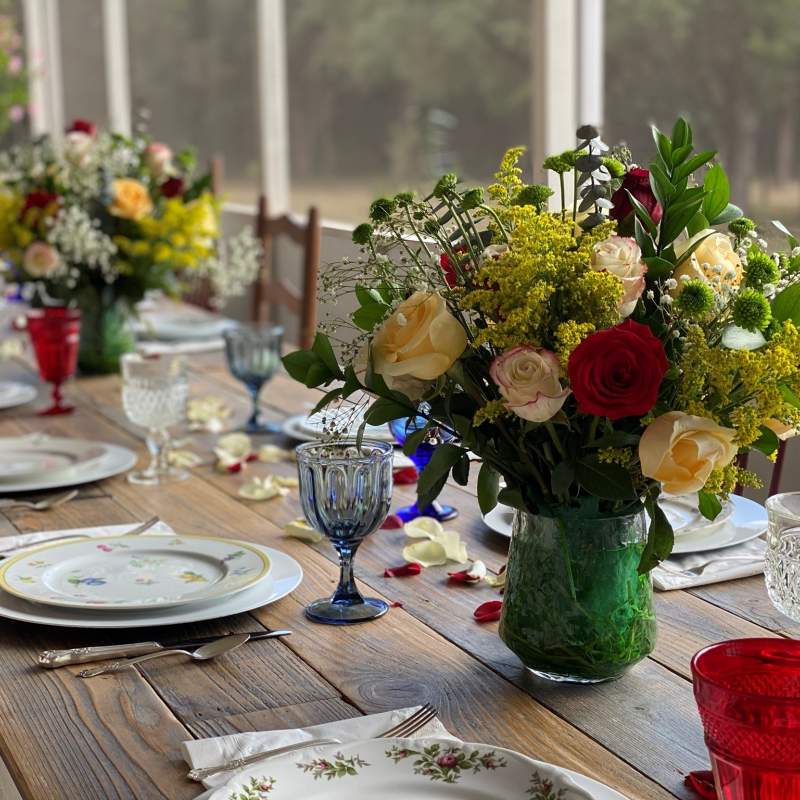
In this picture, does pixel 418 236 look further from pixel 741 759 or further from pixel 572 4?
pixel 572 4

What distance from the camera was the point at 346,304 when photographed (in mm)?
1066

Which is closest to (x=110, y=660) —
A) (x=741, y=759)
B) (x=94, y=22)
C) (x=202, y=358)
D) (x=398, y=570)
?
(x=398, y=570)

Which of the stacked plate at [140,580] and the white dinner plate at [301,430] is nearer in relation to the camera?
the stacked plate at [140,580]

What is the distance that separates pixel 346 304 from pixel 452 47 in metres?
15.1

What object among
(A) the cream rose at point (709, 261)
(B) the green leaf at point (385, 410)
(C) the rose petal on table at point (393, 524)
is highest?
(A) the cream rose at point (709, 261)

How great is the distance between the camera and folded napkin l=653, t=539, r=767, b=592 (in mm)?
1259

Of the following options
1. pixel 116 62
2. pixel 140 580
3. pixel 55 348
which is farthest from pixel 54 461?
pixel 116 62

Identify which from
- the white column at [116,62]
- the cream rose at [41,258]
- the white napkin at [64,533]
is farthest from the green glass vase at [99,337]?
the white column at [116,62]

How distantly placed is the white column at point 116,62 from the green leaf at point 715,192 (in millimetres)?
6411

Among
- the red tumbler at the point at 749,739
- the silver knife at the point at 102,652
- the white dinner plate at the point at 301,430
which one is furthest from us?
the white dinner plate at the point at 301,430

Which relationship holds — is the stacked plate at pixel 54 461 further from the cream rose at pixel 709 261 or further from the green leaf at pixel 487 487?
the cream rose at pixel 709 261

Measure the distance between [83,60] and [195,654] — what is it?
24.0 feet

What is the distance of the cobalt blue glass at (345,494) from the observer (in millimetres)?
1154

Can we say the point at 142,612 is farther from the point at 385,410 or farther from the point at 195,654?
the point at 385,410
